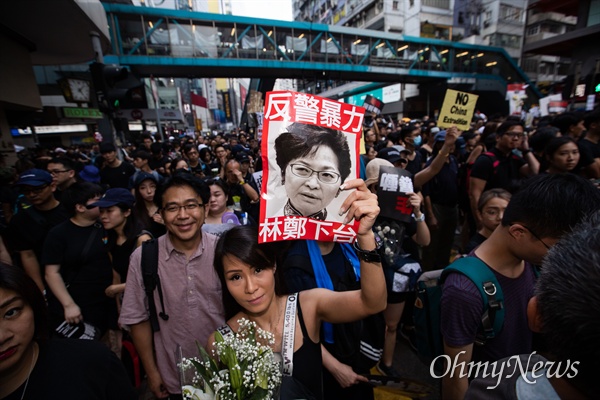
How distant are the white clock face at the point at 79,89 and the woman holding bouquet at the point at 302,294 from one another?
41.8 ft

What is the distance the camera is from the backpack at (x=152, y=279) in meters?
1.79

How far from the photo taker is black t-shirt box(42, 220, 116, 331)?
2.46m

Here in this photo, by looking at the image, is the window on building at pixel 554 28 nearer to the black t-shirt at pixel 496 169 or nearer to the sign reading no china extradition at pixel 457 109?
the sign reading no china extradition at pixel 457 109

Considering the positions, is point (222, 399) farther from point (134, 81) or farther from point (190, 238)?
point (134, 81)

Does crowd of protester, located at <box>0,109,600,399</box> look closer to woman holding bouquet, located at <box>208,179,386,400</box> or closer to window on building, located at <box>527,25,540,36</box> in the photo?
woman holding bouquet, located at <box>208,179,386,400</box>

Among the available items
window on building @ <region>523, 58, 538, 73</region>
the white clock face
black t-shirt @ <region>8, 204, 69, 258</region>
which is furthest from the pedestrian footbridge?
black t-shirt @ <region>8, 204, 69, 258</region>

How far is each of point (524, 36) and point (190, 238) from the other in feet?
147

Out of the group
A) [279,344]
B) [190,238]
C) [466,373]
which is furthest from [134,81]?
[466,373]

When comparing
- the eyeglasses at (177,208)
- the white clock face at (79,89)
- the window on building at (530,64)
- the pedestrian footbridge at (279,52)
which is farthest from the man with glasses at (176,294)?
the window on building at (530,64)

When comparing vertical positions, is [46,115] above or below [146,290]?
above

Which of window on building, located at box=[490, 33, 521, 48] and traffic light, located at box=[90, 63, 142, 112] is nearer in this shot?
traffic light, located at box=[90, 63, 142, 112]

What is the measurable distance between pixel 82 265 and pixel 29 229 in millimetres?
1035

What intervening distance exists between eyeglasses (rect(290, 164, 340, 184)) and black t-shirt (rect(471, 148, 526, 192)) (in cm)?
304

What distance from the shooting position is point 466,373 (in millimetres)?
1502
